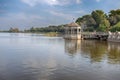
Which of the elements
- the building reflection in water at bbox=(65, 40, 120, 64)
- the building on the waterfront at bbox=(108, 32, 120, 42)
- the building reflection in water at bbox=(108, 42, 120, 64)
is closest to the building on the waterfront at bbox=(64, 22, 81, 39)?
the building on the waterfront at bbox=(108, 32, 120, 42)

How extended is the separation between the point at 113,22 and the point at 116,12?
12460mm

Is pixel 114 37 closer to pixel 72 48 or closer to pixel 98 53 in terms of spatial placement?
pixel 72 48

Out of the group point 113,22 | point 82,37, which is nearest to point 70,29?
point 82,37

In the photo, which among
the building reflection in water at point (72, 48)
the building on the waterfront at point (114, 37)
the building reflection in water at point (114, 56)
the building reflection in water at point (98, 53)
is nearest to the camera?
the building reflection in water at point (114, 56)

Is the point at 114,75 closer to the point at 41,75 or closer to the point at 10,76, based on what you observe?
the point at 41,75

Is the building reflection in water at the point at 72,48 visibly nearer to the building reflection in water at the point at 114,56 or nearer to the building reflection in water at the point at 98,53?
the building reflection in water at the point at 98,53

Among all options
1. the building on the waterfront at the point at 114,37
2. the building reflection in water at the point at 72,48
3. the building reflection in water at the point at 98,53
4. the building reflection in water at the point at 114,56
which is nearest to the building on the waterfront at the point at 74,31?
the building on the waterfront at the point at 114,37

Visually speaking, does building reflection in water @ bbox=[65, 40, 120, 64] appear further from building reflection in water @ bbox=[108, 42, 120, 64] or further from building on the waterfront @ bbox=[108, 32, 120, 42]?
building on the waterfront @ bbox=[108, 32, 120, 42]

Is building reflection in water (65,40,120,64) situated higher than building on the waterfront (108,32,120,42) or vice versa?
building on the waterfront (108,32,120,42)

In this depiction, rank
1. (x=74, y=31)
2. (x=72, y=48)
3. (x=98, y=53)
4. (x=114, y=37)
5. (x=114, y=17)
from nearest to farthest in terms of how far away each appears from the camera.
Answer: (x=98, y=53) → (x=72, y=48) → (x=114, y=37) → (x=74, y=31) → (x=114, y=17)

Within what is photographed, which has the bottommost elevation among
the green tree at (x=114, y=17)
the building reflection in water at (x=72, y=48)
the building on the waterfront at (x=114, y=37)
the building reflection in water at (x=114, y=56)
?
the building reflection in water at (x=114, y=56)

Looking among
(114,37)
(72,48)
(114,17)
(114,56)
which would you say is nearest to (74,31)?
(114,37)

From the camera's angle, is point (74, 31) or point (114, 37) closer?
point (114, 37)

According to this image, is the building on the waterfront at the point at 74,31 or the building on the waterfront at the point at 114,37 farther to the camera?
the building on the waterfront at the point at 74,31
